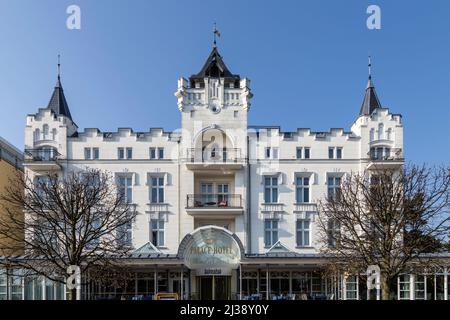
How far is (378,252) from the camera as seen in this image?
24.3 meters

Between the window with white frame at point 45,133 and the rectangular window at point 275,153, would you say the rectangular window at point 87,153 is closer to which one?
the window with white frame at point 45,133

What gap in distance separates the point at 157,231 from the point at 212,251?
16.1 feet

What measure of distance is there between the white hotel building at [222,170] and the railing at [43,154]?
0.07 metres

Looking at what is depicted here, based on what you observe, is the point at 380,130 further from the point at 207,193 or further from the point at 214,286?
the point at 214,286

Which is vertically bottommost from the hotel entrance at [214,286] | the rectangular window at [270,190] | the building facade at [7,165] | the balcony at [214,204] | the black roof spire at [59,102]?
the hotel entrance at [214,286]

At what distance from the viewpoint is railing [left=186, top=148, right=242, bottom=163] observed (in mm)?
34531

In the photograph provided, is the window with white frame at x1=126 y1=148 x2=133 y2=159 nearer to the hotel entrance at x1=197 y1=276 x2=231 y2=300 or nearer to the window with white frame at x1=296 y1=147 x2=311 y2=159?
the hotel entrance at x1=197 y1=276 x2=231 y2=300

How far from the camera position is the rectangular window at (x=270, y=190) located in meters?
35.0

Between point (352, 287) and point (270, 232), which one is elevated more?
point (270, 232)

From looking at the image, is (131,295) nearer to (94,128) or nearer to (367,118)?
(94,128)

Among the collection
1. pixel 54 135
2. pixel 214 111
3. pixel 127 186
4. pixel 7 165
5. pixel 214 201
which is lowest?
pixel 214 201

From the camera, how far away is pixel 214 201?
34969 mm

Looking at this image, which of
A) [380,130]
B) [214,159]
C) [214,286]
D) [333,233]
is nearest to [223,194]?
[214,159]

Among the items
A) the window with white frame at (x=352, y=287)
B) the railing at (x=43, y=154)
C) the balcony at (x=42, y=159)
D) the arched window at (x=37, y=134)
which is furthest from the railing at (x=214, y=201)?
the arched window at (x=37, y=134)
